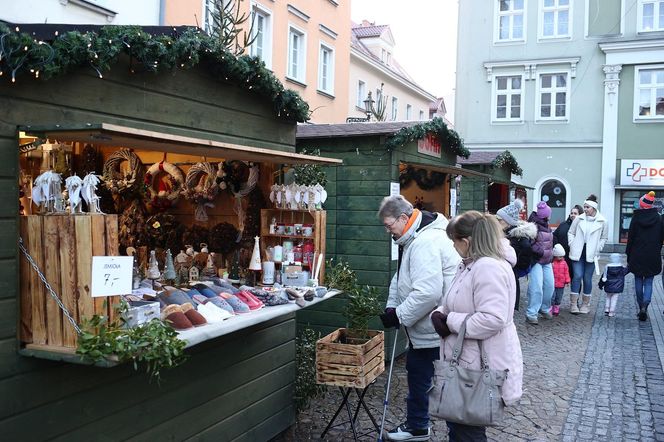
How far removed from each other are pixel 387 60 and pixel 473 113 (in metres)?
9.06

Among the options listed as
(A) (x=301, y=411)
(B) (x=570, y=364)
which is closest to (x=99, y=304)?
(A) (x=301, y=411)

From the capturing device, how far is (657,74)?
20.8 m

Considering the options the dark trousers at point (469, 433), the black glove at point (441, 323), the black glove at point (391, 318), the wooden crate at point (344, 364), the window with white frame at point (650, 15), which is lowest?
the dark trousers at point (469, 433)

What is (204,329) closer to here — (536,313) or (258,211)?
(258,211)

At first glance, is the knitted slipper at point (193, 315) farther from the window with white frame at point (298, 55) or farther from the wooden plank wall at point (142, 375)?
the window with white frame at point (298, 55)

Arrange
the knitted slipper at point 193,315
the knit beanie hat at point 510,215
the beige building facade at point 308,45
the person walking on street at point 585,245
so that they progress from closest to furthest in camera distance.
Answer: the knitted slipper at point 193,315, the knit beanie hat at point 510,215, the person walking on street at point 585,245, the beige building facade at point 308,45

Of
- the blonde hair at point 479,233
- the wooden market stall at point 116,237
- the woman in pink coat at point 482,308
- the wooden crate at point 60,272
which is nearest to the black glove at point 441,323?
the woman in pink coat at point 482,308

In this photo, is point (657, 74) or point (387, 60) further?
point (387, 60)

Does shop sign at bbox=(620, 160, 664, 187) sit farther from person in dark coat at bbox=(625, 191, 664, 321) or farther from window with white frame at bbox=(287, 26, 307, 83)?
person in dark coat at bbox=(625, 191, 664, 321)

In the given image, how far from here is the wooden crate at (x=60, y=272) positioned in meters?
2.59

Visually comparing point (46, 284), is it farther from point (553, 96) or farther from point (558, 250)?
point (553, 96)

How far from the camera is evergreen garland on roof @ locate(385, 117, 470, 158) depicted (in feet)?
21.1

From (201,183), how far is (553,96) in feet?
64.6

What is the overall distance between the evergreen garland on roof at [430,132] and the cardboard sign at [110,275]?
13.5 ft
